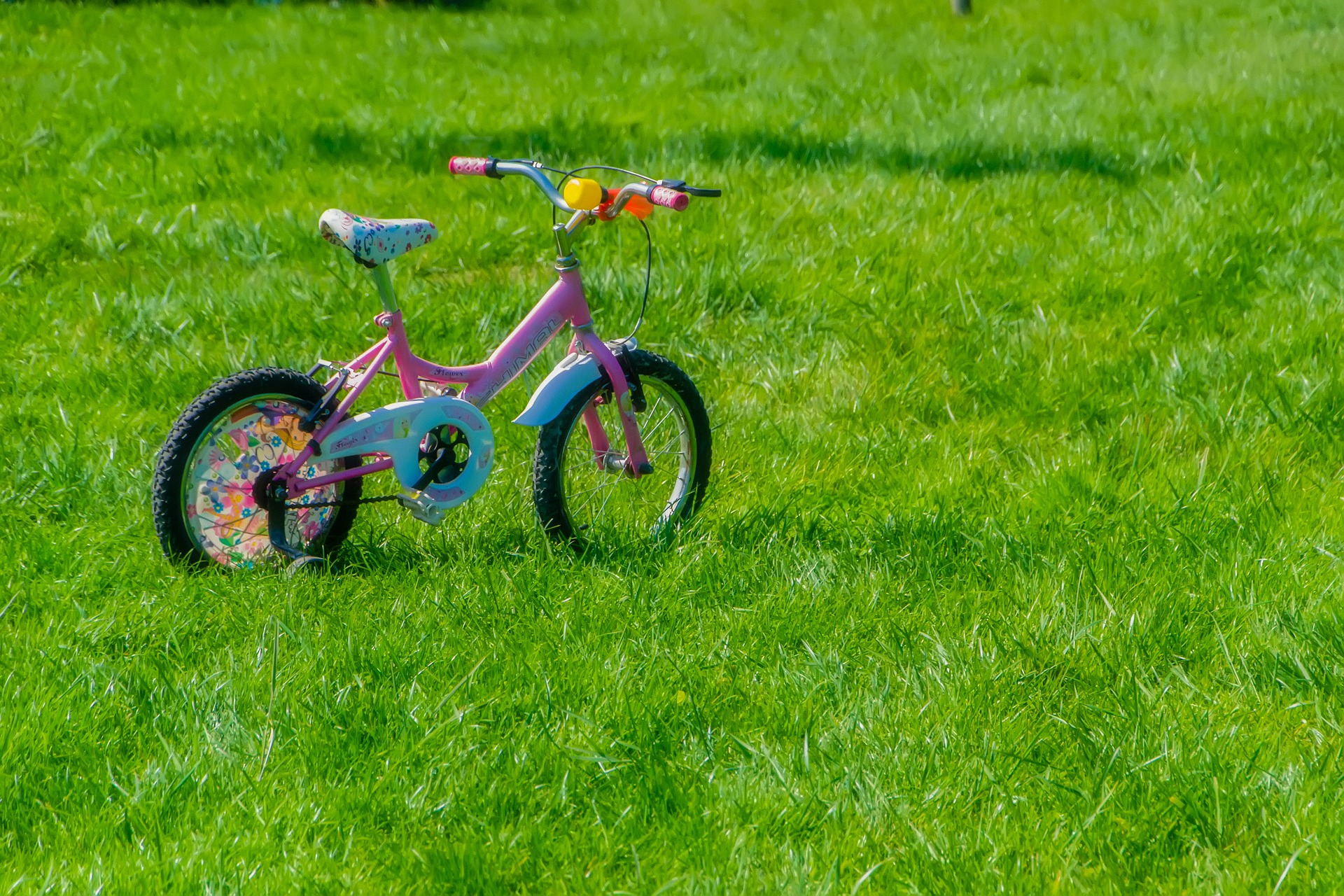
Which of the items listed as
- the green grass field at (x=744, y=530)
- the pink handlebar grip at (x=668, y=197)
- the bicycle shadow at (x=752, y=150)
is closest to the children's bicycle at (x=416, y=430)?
the pink handlebar grip at (x=668, y=197)

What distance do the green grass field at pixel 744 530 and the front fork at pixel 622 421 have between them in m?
0.29

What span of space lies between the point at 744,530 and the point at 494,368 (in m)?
0.85

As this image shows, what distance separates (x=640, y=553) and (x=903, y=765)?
44.4 inches

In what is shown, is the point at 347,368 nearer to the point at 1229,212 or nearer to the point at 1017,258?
the point at 1017,258

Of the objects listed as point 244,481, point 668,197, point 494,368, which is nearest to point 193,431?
point 244,481

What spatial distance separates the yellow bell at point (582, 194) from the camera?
11.2ft

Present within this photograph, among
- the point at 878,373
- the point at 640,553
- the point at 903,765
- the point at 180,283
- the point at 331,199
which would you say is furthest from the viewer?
the point at 331,199

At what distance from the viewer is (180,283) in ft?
18.0

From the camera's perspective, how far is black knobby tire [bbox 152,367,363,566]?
325 centimetres

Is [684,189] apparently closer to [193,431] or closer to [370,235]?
[370,235]

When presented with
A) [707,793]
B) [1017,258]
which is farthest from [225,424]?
[1017,258]

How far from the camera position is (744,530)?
152 inches

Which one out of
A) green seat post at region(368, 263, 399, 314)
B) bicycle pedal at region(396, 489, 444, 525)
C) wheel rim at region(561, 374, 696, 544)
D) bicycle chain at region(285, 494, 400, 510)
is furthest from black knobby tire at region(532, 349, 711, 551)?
green seat post at region(368, 263, 399, 314)

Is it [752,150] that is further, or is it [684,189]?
[752,150]
